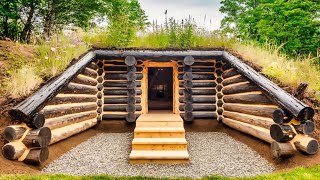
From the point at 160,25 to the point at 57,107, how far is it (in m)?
5.29

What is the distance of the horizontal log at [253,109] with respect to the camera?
17.4 feet

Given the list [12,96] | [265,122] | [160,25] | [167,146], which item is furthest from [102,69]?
[265,122]

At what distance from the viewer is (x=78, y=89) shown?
6.80m

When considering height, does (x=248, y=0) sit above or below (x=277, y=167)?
above

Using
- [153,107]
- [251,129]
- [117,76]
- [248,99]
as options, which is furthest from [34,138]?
[153,107]

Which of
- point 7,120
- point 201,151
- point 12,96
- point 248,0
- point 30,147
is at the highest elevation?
point 248,0

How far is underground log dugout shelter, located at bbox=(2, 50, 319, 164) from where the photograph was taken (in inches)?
172

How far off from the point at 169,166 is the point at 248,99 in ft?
10.2

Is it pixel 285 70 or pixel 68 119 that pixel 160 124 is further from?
pixel 285 70

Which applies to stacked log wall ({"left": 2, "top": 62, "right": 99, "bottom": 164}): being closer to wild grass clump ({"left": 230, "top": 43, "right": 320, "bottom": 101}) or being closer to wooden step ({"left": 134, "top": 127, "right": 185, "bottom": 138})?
wooden step ({"left": 134, "top": 127, "right": 185, "bottom": 138})

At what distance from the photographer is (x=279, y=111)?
15.1 ft

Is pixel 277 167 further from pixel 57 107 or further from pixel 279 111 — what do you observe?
pixel 57 107

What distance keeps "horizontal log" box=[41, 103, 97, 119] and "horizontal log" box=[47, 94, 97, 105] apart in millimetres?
103

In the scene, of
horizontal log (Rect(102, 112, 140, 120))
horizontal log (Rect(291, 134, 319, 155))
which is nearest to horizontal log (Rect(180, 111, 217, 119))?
horizontal log (Rect(102, 112, 140, 120))
